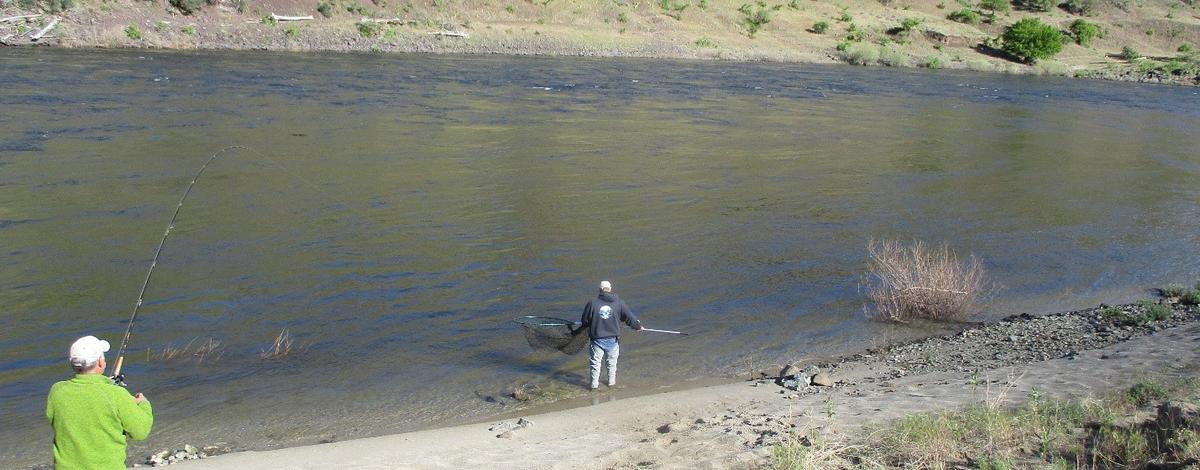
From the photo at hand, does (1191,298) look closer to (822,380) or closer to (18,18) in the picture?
(822,380)

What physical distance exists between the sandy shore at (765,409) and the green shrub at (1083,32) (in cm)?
7097

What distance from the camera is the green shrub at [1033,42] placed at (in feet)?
228

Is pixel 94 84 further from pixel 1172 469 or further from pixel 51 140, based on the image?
pixel 1172 469

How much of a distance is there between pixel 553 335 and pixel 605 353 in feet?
2.64

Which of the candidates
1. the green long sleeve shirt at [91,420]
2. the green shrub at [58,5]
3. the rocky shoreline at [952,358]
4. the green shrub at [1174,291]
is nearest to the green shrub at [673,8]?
the green shrub at [58,5]

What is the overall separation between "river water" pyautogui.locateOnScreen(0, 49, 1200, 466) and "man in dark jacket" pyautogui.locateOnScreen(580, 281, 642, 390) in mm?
518

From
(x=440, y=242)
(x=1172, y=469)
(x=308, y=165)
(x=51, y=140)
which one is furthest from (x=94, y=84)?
(x=1172, y=469)

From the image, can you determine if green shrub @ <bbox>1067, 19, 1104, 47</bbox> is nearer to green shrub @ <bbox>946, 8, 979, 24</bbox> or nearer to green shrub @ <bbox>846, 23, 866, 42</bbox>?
green shrub @ <bbox>946, 8, 979, 24</bbox>

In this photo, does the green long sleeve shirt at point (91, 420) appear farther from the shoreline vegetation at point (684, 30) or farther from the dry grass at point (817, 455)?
the shoreline vegetation at point (684, 30)

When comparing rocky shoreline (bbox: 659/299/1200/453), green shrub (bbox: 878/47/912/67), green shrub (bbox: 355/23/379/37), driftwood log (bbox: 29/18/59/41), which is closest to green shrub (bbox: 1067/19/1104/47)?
green shrub (bbox: 878/47/912/67)

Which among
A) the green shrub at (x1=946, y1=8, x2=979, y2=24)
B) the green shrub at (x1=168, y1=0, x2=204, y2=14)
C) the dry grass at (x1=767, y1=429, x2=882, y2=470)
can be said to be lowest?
the dry grass at (x1=767, y1=429, x2=882, y2=470)

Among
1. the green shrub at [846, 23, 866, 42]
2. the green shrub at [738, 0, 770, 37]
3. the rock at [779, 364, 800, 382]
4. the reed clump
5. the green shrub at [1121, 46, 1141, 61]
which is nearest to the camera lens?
the rock at [779, 364, 800, 382]

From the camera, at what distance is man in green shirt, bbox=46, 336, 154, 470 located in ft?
18.9

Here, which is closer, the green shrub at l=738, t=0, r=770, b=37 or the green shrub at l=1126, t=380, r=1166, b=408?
the green shrub at l=1126, t=380, r=1166, b=408
